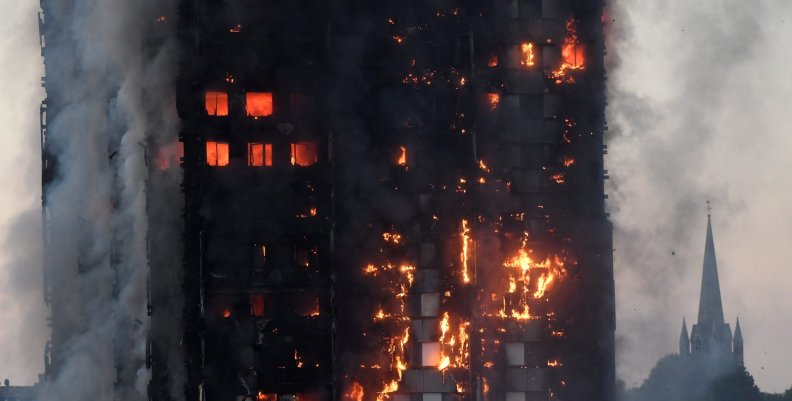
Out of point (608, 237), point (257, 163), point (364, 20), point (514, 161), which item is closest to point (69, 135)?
point (257, 163)

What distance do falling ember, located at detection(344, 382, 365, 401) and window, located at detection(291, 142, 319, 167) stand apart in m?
11.5

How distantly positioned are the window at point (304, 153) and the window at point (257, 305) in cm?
704

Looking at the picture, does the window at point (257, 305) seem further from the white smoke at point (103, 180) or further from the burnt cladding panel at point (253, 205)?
the white smoke at point (103, 180)

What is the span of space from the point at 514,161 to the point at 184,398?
20.8m

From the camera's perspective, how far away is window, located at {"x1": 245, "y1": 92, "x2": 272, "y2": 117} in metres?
67.7

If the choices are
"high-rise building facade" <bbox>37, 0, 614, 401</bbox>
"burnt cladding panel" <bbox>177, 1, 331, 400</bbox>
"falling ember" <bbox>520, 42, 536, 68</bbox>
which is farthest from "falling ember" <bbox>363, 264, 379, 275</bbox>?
"falling ember" <bbox>520, 42, 536, 68</bbox>

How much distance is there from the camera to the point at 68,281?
3194 inches

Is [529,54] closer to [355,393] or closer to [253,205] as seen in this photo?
[253,205]

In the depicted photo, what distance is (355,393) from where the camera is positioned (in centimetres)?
6756

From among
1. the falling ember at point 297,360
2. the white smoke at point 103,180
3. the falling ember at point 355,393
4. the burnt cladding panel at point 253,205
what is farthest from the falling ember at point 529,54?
the falling ember at point 297,360

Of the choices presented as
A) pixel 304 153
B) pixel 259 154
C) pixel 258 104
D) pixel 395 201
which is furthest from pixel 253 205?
pixel 395 201

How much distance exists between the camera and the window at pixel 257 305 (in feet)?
220

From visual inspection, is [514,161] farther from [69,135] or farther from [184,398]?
[69,135]

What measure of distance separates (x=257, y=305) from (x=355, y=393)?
6.70 metres
